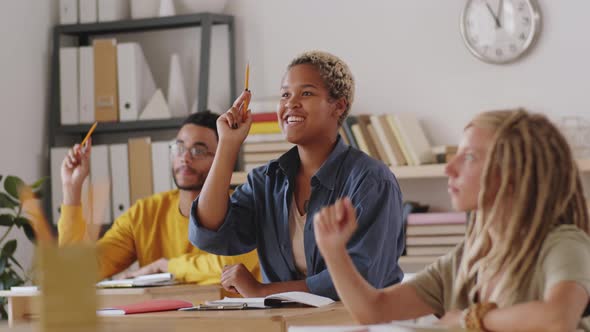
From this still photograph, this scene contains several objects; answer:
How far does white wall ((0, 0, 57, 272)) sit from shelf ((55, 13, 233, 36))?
0.42 feet

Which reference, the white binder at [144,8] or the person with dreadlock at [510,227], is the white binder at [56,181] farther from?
the person with dreadlock at [510,227]

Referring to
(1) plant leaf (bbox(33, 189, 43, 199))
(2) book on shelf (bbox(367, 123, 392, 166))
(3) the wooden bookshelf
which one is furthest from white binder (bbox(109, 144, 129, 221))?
(3) the wooden bookshelf

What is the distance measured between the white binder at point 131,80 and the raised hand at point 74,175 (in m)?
1.73

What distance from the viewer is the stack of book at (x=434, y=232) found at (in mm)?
4000

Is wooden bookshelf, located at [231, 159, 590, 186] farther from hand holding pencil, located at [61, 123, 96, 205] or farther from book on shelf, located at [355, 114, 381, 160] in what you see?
hand holding pencil, located at [61, 123, 96, 205]

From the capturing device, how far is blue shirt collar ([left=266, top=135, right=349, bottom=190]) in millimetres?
2396

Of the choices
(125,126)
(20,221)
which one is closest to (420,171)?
(125,126)

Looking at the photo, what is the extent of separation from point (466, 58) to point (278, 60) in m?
0.87

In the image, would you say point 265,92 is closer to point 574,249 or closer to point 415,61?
point 415,61

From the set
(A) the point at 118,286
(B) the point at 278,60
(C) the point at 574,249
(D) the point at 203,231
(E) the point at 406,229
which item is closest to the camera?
(C) the point at 574,249

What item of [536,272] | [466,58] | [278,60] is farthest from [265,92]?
[536,272]

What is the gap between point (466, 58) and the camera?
13.7 feet

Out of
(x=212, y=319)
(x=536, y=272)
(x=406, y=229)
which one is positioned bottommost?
(x=406, y=229)

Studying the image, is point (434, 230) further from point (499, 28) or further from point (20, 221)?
point (20, 221)
